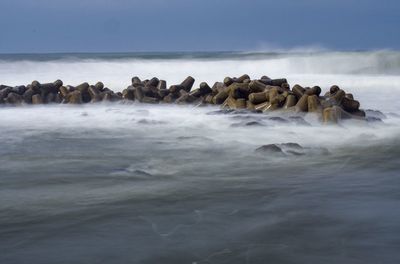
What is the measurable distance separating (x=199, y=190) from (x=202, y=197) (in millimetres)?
238

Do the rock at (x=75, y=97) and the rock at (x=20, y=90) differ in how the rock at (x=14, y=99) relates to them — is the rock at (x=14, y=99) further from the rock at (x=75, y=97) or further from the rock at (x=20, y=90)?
the rock at (x=75, y=97)

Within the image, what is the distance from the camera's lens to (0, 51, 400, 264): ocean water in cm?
385

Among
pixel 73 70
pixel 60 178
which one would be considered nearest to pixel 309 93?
pixel 60 178

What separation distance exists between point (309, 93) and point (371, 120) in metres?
1.07

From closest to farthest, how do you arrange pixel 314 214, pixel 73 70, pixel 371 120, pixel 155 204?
pixel 314 214 → pixel 155 204 → pixel 371 120 → pixel 73 70

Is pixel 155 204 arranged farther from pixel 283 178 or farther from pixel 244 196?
pixel 283 178

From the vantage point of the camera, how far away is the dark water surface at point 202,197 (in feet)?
12.6

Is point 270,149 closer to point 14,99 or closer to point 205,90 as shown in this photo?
point 205,90

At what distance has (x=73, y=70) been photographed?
103 ft

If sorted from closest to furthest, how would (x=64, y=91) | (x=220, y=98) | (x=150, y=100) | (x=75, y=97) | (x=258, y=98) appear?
(x=258, y=98), (x=220, y=98), (x=150, y=100), (x=75, y=97), (x=64, y=91)

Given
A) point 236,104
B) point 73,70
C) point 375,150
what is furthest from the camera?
point 73,70

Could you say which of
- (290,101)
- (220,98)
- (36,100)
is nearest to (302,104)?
(290,101)

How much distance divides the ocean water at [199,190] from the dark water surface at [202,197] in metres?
0.01

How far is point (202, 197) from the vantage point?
5074 mm
